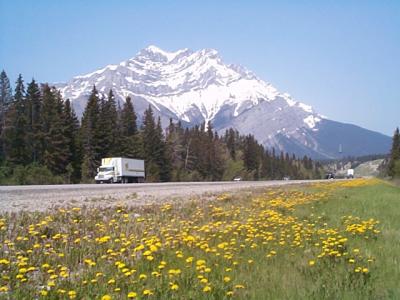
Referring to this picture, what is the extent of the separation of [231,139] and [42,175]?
93361 millimetres

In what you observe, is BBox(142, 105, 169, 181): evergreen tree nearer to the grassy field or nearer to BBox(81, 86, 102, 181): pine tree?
BBox(81, 86, 102, 181): pine tree

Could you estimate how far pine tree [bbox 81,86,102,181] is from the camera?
217ft

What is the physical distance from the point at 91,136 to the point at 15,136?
1180 centimetres

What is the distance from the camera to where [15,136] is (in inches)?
2297

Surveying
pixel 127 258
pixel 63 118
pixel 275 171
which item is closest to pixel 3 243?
pixel 127 258

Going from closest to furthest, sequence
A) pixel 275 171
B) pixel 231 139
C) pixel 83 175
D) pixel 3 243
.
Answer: pixel 3 243 → pixel 83 175 → pixel 231 139 → pixel 275 171

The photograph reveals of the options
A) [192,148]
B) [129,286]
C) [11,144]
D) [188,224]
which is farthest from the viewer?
[192,148]

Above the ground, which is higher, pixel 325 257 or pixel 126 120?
pixel 126 120

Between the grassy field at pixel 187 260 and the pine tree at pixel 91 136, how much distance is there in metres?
56.8

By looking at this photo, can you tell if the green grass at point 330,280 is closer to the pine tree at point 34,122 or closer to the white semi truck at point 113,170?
the white semi truck at point 113,170

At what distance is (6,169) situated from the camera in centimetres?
5038

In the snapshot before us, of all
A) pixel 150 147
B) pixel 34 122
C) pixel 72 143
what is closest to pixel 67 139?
pixel 72 143

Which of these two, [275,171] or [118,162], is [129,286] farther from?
[275,171]

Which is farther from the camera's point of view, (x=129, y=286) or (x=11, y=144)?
(x=11, y=144)
